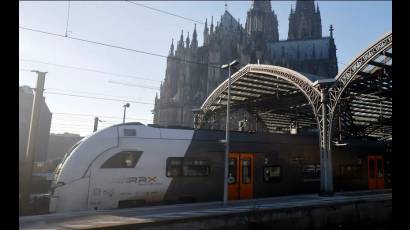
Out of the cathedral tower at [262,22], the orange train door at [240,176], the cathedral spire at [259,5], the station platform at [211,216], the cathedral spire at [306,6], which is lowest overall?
the station platform at [211,216]

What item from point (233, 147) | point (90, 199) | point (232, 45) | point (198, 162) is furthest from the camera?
point (232, 45)

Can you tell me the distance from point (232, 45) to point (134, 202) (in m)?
63.8

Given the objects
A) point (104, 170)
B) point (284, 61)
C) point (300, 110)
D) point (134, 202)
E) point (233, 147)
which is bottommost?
point (134, 202)

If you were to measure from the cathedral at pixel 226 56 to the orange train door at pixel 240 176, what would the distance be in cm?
5156

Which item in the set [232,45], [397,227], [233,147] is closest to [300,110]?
[233,147]

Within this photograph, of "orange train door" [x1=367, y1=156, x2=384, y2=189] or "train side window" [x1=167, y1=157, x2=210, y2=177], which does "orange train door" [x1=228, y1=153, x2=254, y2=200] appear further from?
"orange train door" [x1=367, y1=156, x2=384, y2=189]

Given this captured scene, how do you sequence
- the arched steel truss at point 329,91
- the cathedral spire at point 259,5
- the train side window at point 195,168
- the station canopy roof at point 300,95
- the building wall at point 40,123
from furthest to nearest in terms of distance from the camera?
the cathedral spire at point 259,5 → the building wall at point 40,123 → the station canopy roof at point 300,95 → the arched steel truss at point 329,91 → the train side window at point 195,168

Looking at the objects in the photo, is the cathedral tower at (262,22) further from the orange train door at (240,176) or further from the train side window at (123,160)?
the train side window at (123,160)

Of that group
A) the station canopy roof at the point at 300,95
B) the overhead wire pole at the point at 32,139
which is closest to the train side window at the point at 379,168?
the station canopy roof at the point at 300,95

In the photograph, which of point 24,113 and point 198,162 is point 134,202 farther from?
point 24,113

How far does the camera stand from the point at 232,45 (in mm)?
75250

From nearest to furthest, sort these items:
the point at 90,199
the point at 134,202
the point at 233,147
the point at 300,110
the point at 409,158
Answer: the point at 409,158 < the point at 90,199 < the point at 134,202 < the point at 233,147 < the point at 300,110

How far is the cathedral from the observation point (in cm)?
7375

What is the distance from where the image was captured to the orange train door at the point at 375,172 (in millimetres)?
24391
